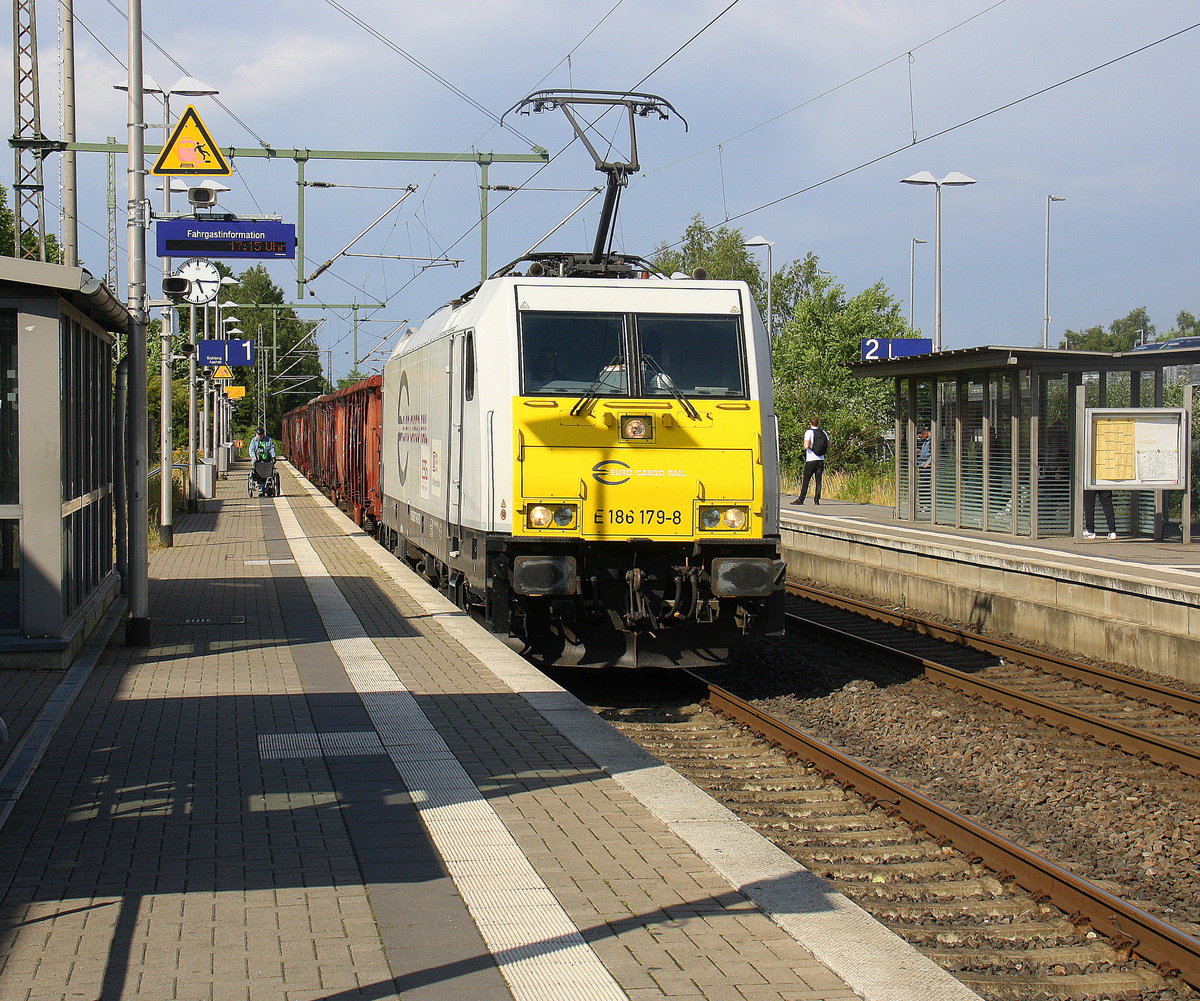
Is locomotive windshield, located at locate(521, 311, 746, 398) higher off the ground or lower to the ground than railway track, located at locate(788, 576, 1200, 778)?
higher

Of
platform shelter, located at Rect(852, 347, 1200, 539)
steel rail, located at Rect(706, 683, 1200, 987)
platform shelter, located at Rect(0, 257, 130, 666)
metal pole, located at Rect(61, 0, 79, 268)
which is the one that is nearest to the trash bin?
metal pole, located at Rect(61, 0, 79, 268)

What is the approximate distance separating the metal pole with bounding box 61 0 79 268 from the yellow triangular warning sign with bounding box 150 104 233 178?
8.26 m

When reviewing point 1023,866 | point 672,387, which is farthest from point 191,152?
point 1023,866

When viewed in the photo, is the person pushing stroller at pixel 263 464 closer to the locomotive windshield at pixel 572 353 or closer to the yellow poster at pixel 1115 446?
the yellow poster at pixel 1115 446

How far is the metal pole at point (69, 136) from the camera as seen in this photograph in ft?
63.8

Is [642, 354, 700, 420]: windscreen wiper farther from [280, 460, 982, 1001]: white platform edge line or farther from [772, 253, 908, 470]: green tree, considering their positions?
[772, 253, 908, 470]: green tree

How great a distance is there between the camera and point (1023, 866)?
19.8 feet

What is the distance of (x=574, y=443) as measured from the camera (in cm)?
1019

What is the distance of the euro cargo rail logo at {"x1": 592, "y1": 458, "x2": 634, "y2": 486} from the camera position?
10148 mm

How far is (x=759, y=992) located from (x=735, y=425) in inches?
260

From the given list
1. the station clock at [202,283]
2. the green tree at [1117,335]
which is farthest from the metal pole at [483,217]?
the green tree at [1117,335]

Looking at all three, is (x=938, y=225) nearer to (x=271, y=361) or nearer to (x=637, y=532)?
(x=637, y=532)

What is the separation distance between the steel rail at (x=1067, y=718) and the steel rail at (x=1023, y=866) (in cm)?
192

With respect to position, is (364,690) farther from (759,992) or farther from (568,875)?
(759,992)
